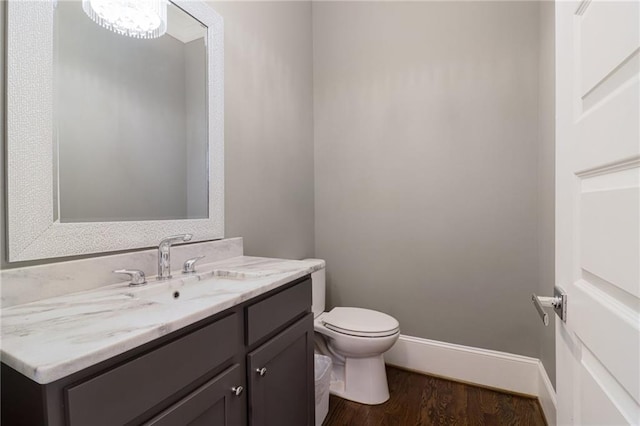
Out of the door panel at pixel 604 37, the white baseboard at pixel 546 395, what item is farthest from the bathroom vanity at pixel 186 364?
the white baseboard at pixel 546 395

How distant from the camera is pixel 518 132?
1.86m

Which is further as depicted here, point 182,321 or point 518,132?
point 518,132

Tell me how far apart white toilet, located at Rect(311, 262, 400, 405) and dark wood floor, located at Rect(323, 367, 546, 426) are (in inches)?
2.8

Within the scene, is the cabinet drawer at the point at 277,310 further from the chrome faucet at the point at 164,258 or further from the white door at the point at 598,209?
the white door at the point at 598,209

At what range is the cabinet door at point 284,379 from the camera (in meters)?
0.98

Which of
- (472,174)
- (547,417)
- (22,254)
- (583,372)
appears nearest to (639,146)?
(583,372)

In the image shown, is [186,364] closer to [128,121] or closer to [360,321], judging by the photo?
[128,121]

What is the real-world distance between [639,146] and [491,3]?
201 cm

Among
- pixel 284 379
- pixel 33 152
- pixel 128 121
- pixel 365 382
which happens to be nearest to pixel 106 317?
pixel 33 152

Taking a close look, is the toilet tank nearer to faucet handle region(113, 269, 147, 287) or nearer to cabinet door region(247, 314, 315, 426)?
cabinet door region(247, 314, 315, 426)

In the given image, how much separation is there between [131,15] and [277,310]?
127 centimetres

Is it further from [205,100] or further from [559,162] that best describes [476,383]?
[205,100]

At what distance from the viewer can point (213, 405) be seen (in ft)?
2.70

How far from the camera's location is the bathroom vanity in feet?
1.78
